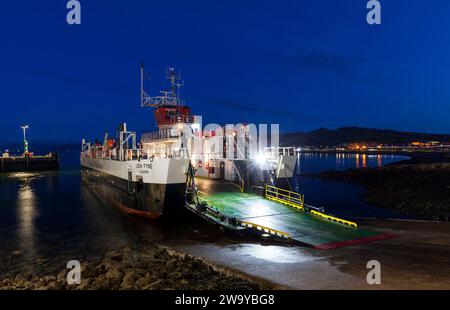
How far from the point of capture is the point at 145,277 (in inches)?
405

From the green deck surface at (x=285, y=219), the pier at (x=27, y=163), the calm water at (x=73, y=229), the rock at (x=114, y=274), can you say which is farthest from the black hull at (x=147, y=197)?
the pier at (x=27, y=163)

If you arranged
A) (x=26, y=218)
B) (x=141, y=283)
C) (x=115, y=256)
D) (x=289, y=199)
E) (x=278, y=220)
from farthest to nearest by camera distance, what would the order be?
(x=26, y=218)
(x=289, y=199)
(x=278, y=220)
(x=115, y=256)
(x=141, y=283)

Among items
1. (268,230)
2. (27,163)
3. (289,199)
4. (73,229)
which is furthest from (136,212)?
(27,163)

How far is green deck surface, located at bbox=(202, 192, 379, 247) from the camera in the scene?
43.9 ft

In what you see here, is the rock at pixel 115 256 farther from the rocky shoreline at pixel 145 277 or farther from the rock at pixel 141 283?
the rock at pixel 141 283

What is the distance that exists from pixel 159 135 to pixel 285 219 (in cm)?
1783

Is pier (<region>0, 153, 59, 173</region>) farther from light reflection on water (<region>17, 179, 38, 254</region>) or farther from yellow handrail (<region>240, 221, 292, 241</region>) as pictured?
yellow handrail (<region>240, 221, 292, 241</region>)

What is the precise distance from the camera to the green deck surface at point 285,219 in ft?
43.9

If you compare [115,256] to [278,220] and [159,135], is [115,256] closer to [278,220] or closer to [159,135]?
[278,220]

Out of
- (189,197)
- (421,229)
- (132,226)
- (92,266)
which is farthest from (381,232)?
(132,226)

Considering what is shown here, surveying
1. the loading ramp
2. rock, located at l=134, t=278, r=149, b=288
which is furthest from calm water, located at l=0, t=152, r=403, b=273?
rock, located at l=134, t=278, r=149, b=288

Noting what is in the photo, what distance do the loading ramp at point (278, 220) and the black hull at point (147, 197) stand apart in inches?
50.7

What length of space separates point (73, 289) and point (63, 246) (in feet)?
26.8

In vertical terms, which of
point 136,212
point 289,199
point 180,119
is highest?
point 180,119
